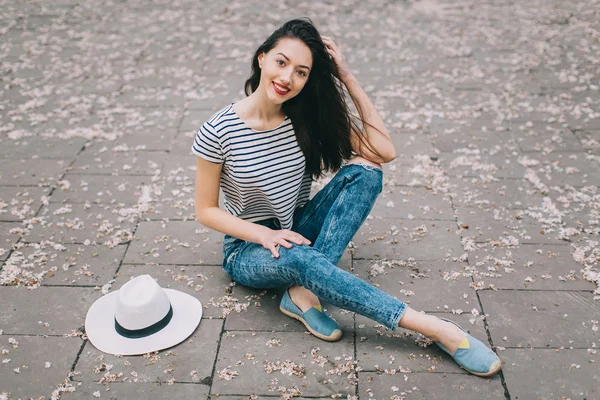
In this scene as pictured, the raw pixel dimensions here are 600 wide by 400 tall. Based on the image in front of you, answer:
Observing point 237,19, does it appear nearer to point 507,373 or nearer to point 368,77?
point 368,77

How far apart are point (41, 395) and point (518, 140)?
3.30 metres

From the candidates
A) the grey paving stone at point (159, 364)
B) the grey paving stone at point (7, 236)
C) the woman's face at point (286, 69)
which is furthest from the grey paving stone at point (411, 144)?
the grey paving stone at point (7, 236)

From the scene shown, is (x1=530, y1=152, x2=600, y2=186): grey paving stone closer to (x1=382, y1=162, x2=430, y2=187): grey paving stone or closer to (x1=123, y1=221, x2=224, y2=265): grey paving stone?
(x1=382, y1=162, x2=430, y2=187): grey paving stone

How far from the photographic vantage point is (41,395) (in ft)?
7.74

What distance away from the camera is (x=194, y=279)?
9.80 ft

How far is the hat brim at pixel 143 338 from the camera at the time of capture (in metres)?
2.55

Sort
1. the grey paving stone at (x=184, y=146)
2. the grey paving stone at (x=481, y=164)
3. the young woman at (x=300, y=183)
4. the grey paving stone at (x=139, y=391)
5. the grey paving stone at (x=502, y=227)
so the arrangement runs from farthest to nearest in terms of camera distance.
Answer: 1. the grey paving stone at (x=184, y=146)
2. the grey paving stone at (x=481, y=164)
3. the grey paving stone at (x=502, y=227)
4. the young woman at (x=300, y=183)
5. the grey paving stone at (x=139, y=391)

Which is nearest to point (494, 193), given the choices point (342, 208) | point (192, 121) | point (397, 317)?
A: point (342, 208)

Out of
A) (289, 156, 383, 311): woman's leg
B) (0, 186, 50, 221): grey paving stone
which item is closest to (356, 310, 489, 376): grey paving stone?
(289, 156, 383, 311): woman's leg

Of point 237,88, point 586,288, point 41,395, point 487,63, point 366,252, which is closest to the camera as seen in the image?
point 41,395

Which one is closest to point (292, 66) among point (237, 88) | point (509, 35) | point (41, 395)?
point (41, 395)

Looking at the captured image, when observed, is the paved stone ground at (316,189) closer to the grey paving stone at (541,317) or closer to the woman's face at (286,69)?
the grey paving stone at (541,317)

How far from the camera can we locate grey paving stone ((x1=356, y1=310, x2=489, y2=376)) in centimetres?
248

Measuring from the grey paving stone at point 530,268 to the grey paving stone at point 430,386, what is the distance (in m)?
0.64
